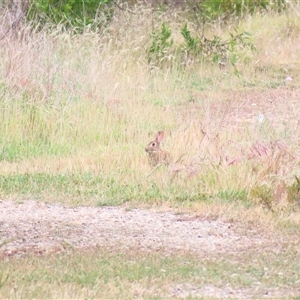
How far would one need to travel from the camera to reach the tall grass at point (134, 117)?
25.9 feet

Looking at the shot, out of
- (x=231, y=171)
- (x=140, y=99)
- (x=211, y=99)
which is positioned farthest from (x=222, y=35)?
(x=231, y=171)

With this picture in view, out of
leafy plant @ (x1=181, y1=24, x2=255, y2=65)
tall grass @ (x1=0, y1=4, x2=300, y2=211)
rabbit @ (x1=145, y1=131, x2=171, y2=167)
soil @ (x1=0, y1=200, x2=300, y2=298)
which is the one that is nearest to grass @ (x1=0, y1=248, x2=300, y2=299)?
soil @ (x1=0, y1=200, x2=300, y2=298)

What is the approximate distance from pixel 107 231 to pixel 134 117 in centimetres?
393

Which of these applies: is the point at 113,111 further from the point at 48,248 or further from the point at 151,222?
the point at 48,248

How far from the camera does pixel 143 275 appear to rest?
5.46m

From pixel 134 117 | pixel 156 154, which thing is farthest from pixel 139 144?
pixel 134 117

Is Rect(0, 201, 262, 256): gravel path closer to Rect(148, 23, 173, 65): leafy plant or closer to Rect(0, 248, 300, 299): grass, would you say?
Rect(0, 248, 300, 299): grass

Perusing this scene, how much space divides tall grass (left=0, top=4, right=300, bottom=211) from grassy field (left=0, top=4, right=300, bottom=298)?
0.05 ft

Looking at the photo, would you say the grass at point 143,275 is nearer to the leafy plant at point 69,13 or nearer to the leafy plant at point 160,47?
the leafy plant at point 69,13

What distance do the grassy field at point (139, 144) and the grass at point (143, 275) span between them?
12mm

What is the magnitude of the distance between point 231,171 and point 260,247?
175 cm

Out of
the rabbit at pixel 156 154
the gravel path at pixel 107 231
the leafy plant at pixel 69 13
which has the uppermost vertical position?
the leafy plant at pixel 69 13

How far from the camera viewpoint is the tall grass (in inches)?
310

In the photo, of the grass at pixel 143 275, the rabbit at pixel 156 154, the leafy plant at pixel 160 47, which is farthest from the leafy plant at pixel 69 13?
the grass at pixel 143 275
